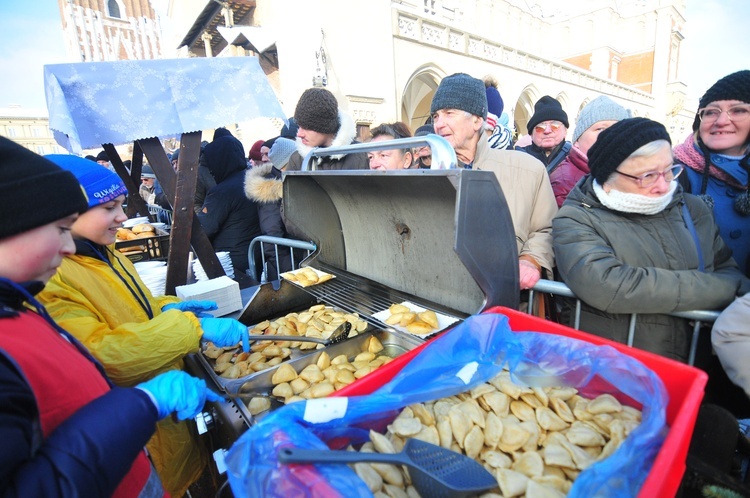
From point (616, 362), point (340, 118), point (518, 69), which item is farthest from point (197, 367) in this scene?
point (518, 69)

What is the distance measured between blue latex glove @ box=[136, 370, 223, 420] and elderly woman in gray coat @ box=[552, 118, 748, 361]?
5.42 ft

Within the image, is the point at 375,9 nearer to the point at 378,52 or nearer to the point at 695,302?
the point at 378,52

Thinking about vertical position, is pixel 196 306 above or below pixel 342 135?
below

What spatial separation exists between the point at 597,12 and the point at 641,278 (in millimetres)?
44766

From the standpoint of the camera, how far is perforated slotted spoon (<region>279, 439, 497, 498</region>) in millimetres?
804

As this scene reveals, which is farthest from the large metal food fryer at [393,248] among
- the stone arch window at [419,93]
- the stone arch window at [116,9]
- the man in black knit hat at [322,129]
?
the stone arch window at [116,9]

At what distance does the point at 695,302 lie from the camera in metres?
1.58

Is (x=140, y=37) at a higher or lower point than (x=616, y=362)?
higher

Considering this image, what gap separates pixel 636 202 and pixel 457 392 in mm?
1271

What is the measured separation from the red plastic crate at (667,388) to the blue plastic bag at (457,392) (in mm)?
45

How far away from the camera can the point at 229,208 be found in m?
4.02

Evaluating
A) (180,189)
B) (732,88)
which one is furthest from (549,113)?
(180,189)

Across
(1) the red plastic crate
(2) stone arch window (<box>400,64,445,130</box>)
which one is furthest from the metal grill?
(2) stone arch window (<box>400,64,445,130</box>)

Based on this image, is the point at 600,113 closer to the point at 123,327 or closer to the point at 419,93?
the point at 123,327
